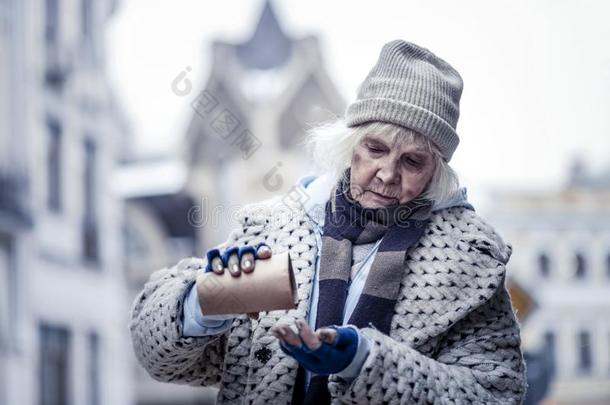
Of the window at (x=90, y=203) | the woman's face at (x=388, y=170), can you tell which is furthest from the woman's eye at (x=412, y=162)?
the window at (x=90, y=203)

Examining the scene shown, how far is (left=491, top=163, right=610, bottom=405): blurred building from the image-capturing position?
26.5m

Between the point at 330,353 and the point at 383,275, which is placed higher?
the point at 383,275

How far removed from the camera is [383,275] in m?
2.11

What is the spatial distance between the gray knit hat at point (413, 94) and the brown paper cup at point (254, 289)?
1.35ft

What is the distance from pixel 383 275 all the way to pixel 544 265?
1005 inches

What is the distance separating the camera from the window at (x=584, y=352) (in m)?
26.5

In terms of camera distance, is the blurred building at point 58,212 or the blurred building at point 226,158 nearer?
the blurred building at point 58,212

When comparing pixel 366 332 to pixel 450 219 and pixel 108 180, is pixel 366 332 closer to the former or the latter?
pixel 450 219

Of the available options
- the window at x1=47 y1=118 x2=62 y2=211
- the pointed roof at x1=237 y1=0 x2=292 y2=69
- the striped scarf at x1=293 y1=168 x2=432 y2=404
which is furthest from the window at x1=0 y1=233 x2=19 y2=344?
the pointed roof at x1=237 y1=0 x2=292 y2=69

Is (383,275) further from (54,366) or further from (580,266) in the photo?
(580,266)

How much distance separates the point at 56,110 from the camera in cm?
1381

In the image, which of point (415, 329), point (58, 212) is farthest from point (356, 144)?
point (58, 212)

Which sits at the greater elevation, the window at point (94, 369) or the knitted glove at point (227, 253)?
the window at point (94, 369)

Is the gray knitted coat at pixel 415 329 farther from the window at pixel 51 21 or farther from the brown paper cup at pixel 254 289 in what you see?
the window at pixel 51 21
